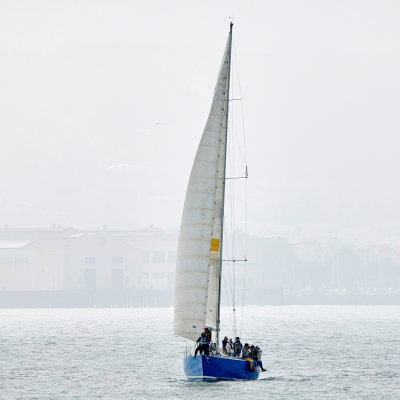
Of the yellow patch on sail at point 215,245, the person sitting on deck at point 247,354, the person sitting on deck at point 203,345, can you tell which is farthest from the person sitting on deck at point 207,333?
the yellow patch on sail at point 215,245

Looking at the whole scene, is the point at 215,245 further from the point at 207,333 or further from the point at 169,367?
the point at 169,367

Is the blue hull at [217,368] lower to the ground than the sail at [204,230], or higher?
lower

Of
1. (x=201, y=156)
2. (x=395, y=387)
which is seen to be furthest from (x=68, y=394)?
(x=395, y=387)

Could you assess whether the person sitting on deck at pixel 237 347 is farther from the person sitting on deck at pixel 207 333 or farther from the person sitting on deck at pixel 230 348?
the person sitting on deck at pixel 207 333

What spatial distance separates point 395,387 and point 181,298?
13.1 m

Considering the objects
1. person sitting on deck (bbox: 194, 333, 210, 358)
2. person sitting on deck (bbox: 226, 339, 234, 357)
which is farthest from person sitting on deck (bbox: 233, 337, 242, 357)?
person sitting on deck (bbox: 194, 333, 210, 358)

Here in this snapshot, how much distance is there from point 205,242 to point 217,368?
19.5 ft

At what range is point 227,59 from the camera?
4953 centimetres

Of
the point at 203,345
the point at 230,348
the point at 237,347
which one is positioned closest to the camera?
the point at 203,345

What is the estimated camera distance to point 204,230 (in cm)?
4891

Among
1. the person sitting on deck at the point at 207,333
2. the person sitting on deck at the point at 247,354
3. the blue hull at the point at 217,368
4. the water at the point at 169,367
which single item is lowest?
the water at the point at 169,367

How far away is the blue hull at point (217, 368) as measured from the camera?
4797 centimetres

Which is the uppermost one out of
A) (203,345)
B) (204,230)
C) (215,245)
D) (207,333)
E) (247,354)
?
(204,230)

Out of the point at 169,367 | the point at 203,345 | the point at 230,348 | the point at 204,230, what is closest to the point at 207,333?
the point at 203,345
